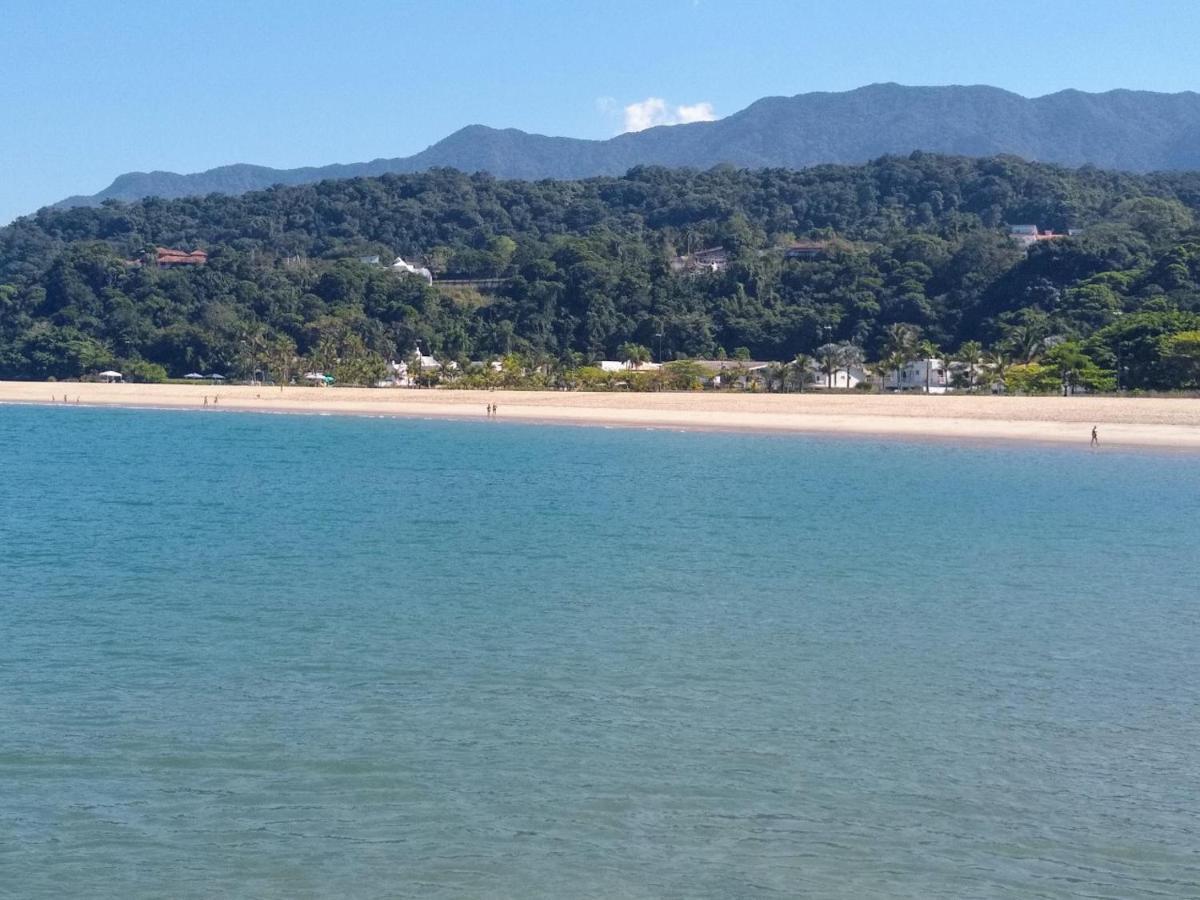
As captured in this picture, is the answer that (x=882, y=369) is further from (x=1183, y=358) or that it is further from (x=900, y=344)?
(x=1183, y=358)

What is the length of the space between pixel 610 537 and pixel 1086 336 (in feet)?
176

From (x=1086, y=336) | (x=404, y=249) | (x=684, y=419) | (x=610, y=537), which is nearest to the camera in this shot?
(x=610, y=537)

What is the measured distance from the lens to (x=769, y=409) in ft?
187

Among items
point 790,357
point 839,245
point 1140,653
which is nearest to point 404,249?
point 839,245

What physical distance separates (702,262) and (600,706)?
104 m

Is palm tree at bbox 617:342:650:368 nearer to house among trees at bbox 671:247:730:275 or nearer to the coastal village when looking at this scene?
the coastal village

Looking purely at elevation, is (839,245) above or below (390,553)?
above

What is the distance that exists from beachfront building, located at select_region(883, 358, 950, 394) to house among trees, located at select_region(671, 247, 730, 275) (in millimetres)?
33627

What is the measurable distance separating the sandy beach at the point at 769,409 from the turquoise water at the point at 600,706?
21.7 m

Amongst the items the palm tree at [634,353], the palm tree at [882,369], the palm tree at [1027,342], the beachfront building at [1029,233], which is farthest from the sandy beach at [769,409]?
the beachfront building at [1029,233]

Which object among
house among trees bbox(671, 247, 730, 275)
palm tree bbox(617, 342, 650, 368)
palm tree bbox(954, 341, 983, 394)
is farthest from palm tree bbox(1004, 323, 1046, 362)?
house among trees bbox(671, 247, 730, 275)

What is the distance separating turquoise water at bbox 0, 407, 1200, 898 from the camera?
848 centimetres

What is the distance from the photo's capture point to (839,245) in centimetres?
11062

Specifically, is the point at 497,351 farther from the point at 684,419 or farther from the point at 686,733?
the point at 686,733
